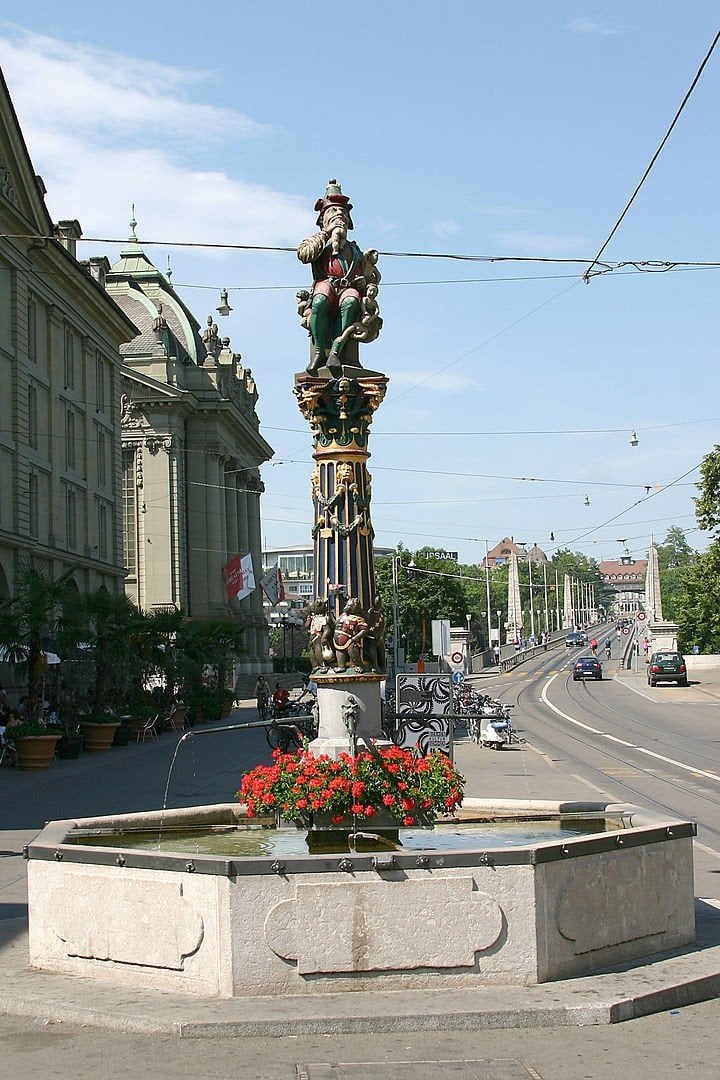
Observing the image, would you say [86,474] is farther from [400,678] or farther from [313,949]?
[313,949]

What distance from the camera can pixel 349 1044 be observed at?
7.74 meters

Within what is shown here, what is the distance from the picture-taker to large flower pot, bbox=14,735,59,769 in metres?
29.7

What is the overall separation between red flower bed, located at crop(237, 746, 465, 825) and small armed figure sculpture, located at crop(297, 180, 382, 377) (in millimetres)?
4575

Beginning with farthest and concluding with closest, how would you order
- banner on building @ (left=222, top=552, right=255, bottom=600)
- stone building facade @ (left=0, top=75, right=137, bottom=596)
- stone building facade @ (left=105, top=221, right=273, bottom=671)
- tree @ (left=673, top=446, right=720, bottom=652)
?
stone building facade @ (left=105, top=221, right=273, bottom=671)
banner on building @ (left=222, top=552, right=255, bottom=600)
tree @ (left=673, top=446, right=720, bottom=652)
stone building facade @ (left=0, top=75, right=137, bottom=596)

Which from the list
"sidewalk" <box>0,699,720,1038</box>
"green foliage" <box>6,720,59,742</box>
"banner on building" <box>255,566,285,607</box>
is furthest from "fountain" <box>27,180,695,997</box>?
"banner on building" <box>255,566,285,607</box>

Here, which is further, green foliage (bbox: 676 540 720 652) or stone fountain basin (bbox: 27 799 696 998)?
green foliage (bbox: 676 540 720 652)

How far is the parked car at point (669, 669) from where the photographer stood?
69938 millimetres

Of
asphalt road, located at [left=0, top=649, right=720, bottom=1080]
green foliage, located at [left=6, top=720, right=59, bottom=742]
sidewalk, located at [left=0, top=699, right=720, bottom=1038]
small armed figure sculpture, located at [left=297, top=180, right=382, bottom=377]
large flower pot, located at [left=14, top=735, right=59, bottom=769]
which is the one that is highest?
small armed figure sculpture, located at [left=297, top=180, right=382, bottom=377]

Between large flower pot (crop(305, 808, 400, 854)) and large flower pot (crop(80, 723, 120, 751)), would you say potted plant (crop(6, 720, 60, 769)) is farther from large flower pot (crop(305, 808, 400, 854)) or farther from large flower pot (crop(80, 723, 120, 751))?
large flower pot (crop(305, 808, 400, 854))

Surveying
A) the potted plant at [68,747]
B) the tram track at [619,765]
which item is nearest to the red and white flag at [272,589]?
the tram track at [619,765]

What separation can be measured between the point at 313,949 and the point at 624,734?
3231 centimetres

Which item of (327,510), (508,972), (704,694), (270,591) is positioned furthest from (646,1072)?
(270,591)

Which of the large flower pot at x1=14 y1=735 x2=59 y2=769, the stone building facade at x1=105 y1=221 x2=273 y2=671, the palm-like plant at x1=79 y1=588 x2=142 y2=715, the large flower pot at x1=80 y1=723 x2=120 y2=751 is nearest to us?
the large flower pot at x1=14 y1=735 x2=59 y2=769

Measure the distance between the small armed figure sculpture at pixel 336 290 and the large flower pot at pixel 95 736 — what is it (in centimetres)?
2529
